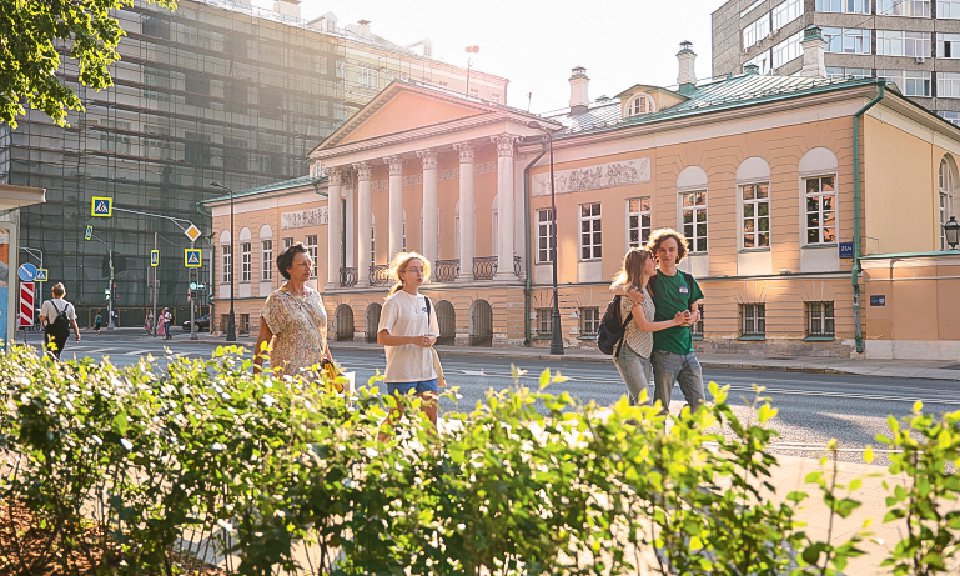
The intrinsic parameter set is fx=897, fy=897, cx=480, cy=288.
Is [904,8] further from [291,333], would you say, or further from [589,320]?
[291,333]

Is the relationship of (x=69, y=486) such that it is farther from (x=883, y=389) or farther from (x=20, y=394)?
(x=883, y=389)

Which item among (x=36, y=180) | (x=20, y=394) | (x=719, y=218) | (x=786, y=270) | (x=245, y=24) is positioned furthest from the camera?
(x=245, y=24)

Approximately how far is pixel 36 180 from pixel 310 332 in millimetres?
73532

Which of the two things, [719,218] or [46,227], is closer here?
[719,218]

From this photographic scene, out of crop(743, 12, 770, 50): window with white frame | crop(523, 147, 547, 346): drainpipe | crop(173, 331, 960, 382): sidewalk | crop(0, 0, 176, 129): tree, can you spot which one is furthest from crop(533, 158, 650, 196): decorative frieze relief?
crop(743, 12, 770, 50): window with white frame

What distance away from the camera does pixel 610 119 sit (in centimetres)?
3722

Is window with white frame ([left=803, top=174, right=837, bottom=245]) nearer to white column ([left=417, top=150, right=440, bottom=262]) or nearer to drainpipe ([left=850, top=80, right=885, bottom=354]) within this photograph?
drainpipe ([left=850, top=80, right=885, bottom=354])

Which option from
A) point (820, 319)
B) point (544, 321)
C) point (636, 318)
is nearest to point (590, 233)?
point (544, 321)

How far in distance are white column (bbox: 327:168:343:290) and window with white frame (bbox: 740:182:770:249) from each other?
69.8ft

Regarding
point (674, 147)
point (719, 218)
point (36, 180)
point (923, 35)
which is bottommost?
point (719, 218)

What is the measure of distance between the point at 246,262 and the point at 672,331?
47.8 metres

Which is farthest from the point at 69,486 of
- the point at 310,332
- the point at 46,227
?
the point at 46,227

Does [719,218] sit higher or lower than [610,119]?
lower

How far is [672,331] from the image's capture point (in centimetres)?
754
